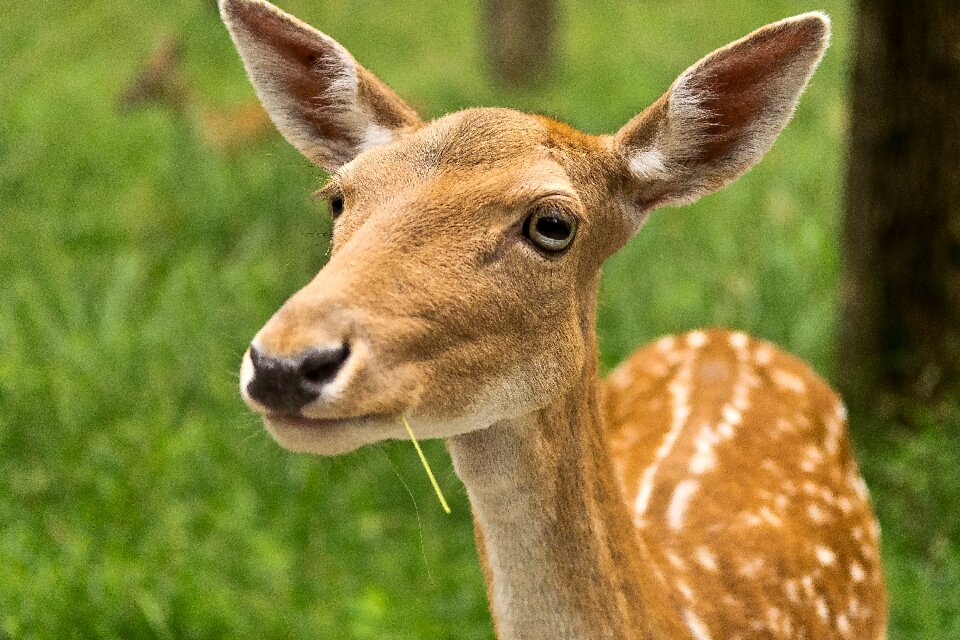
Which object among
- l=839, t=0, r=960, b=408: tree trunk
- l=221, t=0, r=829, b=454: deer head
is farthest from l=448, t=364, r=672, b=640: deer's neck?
l=839, t=0, r=960, b=408: tree trunk

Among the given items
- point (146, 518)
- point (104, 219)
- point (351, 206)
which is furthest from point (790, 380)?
point (104, 219)

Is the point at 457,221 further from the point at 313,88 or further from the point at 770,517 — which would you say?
the point at 770,517

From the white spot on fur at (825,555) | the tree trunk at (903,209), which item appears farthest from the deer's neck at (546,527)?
the tree trunk at (903,209)

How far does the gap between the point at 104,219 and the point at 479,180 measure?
4.99m

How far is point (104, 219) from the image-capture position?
6.91 m

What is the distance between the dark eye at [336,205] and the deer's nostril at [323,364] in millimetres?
672

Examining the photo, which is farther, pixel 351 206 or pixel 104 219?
pixel 104 219

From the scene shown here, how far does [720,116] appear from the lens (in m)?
2.72

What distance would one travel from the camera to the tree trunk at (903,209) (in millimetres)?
4504

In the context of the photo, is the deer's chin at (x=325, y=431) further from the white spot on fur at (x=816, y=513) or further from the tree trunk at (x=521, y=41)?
the tree trunk at (x=521, y=41)

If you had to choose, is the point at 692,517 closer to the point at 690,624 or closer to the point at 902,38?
the point at 690,624

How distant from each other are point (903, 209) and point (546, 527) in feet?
9.21

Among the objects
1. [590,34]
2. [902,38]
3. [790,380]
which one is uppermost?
[902,38]

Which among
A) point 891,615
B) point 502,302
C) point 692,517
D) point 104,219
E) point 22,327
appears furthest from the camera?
point 104,219
